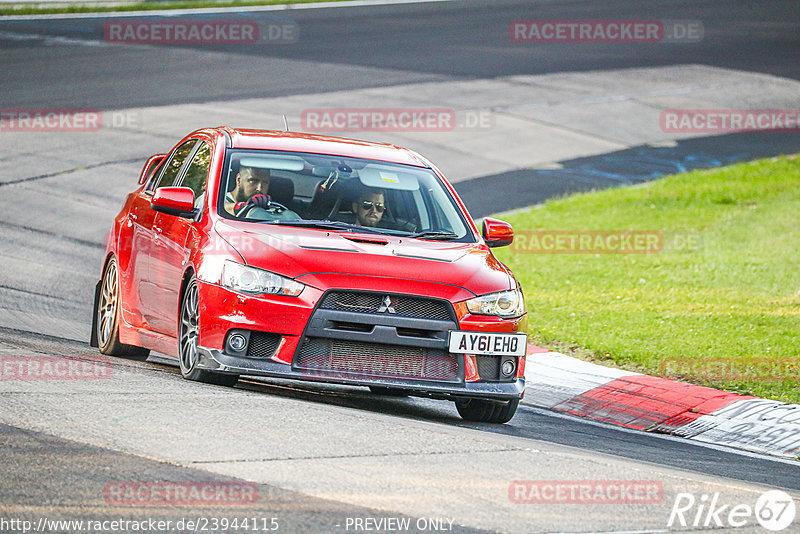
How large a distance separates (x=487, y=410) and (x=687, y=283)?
681cm

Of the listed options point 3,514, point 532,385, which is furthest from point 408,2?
point 3,514

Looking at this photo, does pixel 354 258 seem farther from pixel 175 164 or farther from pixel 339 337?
pixel 175 164

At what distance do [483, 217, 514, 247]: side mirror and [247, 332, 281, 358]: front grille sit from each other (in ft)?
6.66

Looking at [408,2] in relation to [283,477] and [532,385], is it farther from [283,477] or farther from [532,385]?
[283,477]

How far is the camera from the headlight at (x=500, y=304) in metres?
8.00

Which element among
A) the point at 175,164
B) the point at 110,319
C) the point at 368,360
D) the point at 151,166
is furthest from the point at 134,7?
the point at 368,360

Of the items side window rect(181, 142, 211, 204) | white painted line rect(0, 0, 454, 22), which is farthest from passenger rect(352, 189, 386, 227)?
white painted line rect(0, 0, 454, 22)

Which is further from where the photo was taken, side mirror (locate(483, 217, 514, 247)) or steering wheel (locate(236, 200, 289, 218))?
side mirror (locate(483, 217, 514, 247))

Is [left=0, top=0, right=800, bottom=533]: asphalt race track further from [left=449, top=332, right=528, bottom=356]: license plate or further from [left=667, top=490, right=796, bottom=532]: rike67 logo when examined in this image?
[left=449, top=332, right=528, bottom=356]: license plate

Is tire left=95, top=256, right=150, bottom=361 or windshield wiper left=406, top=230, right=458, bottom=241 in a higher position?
windshield wiper left=406, top=230, right=458, bottom=241

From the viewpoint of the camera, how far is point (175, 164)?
990cm

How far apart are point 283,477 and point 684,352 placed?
6.33 metres

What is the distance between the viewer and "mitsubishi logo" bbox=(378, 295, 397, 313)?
306 inches

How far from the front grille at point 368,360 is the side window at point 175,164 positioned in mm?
2561
